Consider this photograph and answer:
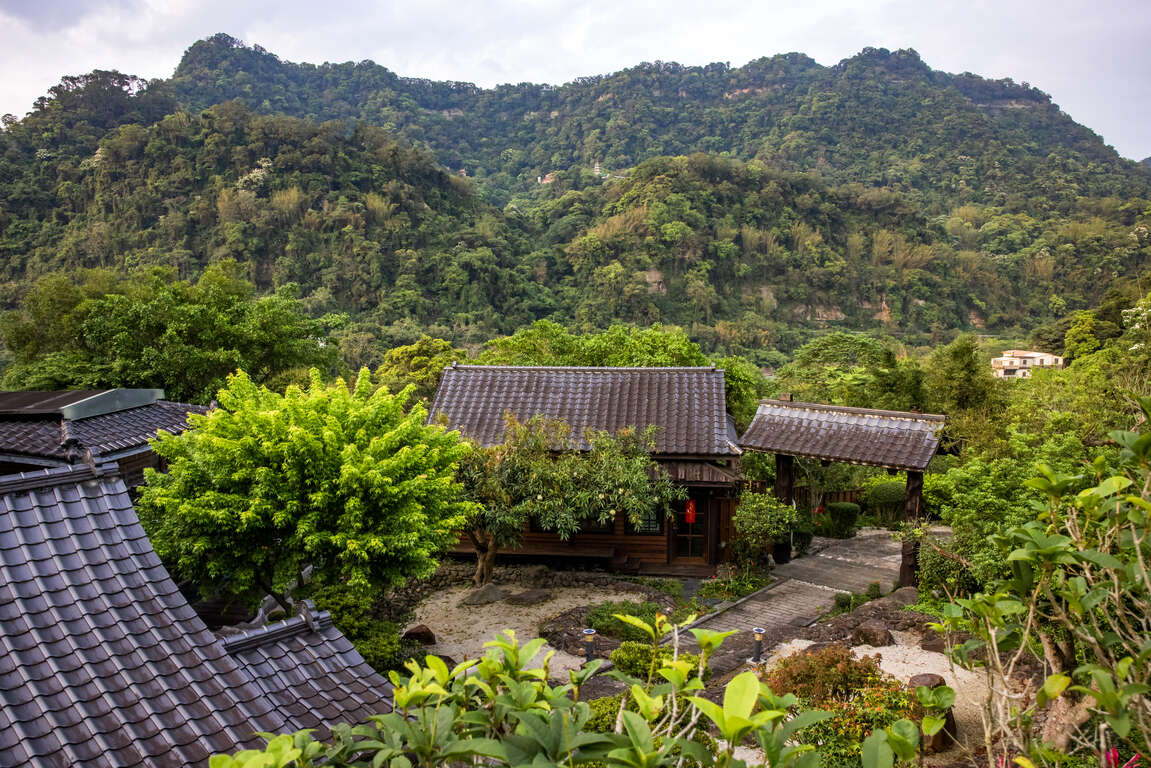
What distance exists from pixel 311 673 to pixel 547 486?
321 inches

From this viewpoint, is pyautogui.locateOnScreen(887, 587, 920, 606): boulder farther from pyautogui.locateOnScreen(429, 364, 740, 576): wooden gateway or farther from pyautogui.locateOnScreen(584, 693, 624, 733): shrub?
pyautogui.locateOnScreen(584, 693, 624, 733): shrub

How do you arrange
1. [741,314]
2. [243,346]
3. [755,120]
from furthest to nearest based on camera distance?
[755,120]
[741,314]
[243,346]

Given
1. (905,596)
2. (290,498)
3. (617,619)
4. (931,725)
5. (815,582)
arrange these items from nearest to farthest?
1. (931,725)
2. (290,498)
3. (617,619)
4. (905,596)
5. (815,582)

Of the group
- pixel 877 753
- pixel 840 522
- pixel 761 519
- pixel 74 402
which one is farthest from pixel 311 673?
pixel 840 522

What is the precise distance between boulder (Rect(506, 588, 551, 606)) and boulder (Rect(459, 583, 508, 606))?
0.24 metres

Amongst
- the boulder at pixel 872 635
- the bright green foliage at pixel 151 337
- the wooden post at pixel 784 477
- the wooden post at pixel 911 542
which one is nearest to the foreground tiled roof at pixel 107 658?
the boulder at pixel 872 635

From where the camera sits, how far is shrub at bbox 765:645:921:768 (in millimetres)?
7047

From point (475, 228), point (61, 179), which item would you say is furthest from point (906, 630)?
point (61, 179)

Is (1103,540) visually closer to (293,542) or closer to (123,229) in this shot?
(293,542)

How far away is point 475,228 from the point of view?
5766 cm

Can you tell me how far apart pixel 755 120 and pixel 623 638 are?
350 ft

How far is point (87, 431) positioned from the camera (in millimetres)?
10172

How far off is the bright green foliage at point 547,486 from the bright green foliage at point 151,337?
10.9m

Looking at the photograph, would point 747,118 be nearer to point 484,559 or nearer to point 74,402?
point 484,559
